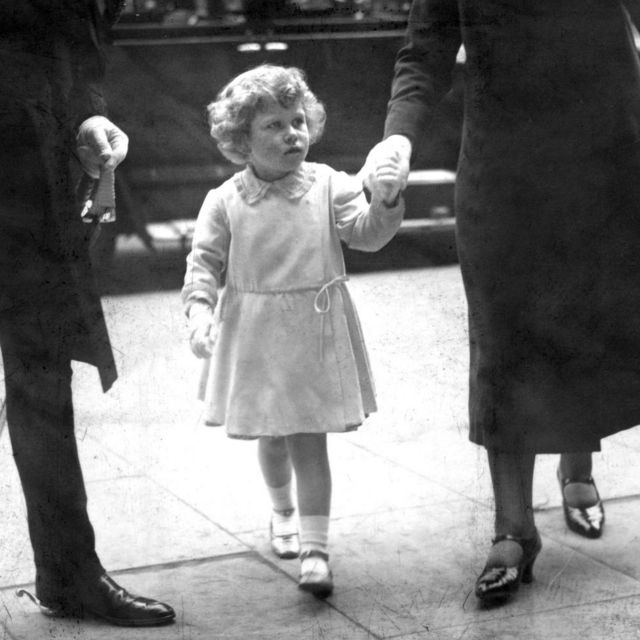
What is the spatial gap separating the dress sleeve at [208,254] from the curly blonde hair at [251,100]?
0.50 feet

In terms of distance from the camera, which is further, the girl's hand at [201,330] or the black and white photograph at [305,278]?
the girl's hand at [201,330]

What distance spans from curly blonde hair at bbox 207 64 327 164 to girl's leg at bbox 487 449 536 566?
1012mm

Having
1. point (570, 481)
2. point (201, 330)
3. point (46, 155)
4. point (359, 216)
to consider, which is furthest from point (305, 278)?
point (570, 481)

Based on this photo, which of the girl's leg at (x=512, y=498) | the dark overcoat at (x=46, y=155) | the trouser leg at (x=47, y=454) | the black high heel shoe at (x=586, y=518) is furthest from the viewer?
the black high heel shoe at (x=586, y=518)

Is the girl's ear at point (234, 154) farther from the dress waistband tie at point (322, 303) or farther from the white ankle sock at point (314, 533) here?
the white ankle sock at point (314, 533)

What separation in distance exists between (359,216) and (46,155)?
802 millimetres

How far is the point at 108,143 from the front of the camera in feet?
10.8

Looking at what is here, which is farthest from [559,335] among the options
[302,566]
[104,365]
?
[104,365]

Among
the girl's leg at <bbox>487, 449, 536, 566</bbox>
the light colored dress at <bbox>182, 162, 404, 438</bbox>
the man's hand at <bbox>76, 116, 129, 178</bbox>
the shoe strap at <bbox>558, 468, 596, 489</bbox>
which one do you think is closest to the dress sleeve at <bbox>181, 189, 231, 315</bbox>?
the light colored dress at <bbox>182, 162, 404, 438</bbox>

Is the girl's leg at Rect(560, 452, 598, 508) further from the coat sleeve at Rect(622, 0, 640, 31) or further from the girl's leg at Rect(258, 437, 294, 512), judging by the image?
the coat sleeve at Rect(622, 0, 640, 31)

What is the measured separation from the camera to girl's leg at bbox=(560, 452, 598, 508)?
4.11 metres

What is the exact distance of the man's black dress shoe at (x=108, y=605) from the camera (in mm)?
3447

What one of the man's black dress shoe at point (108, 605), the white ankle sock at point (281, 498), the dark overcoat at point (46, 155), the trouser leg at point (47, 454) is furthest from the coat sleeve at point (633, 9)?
the man's black dress shoe at point (108, 605)

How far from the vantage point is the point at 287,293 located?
3670mm
